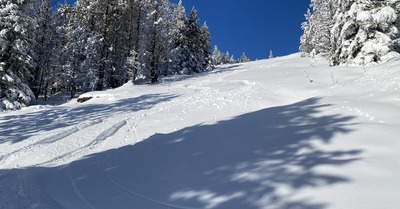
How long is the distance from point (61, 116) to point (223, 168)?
33.7ft

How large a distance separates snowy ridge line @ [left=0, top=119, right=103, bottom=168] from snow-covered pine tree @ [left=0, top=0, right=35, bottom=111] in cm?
783

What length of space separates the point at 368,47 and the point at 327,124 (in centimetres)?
1353

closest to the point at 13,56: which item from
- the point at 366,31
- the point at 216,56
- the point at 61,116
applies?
the point at 61,116

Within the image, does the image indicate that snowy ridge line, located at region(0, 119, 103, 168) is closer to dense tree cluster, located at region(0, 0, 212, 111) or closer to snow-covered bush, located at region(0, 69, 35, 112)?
snow-covered bush, located at region(0, 69, 35, 112)

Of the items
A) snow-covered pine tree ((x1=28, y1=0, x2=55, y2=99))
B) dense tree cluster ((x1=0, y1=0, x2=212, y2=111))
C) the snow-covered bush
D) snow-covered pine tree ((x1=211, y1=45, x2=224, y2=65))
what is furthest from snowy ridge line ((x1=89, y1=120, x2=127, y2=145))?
snow-covered pine tree ((x1=211, y1=45, x2=224, y2=65))

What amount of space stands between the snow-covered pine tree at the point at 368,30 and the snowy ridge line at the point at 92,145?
15.8 m

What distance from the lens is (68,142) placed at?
8312mm

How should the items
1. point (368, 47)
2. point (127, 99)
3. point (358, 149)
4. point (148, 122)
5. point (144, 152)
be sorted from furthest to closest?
point (368, 47) < point (127, 99) < point (148, 122) < point (144, 152) < point (358, 149)

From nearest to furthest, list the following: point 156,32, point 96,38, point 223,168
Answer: point 223,168 < point 96,38 < point 156,32

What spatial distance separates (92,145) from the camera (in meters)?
8.03

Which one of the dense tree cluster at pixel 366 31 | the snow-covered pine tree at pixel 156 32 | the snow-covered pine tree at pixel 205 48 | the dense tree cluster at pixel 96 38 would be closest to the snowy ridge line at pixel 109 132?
the dense tree cluster at pixel 96 38

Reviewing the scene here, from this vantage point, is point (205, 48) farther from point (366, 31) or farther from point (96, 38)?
point (366, 31)

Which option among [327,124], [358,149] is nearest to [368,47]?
[327,124]

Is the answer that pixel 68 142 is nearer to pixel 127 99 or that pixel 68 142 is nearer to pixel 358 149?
pixel 127 99
